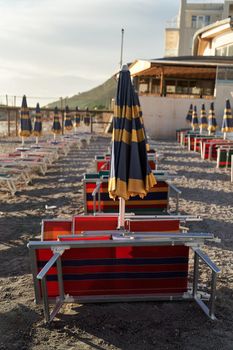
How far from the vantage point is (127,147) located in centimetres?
385

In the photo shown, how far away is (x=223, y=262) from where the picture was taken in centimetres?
496

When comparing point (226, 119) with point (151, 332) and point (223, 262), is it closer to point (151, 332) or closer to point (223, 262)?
point (223, 262)

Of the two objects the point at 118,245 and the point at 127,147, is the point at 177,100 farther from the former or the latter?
the point at 118,245

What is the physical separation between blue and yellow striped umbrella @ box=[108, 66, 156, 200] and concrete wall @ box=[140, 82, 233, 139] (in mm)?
20829

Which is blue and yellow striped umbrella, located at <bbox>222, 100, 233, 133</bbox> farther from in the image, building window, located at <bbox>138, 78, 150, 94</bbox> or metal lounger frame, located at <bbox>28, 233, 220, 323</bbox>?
building window, located at <bbox>138, 78, 150, 94</bbox>

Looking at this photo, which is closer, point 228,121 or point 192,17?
point 228,121

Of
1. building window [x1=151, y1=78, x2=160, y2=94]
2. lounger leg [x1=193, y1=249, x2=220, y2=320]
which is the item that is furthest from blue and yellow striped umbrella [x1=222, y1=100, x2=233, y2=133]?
building window [x1=151, y1=78, x2=160, y2=94]

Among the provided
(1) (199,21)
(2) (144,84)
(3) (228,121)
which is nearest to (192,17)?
(1) (199,21)

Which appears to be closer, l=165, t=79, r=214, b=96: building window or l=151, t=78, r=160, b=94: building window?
l=165, t=79, r=214, b=96: building window

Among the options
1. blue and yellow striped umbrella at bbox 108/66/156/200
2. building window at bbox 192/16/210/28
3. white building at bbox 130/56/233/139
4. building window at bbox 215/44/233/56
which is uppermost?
building window at bbox 192/16/210/28

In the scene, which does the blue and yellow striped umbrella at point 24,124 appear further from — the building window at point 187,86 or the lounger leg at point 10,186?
the building window at point 187,86

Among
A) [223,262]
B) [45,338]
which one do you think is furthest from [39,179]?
[45,338]

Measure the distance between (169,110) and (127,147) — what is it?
2149 centimetres

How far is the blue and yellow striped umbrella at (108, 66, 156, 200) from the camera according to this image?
377 centimetres
